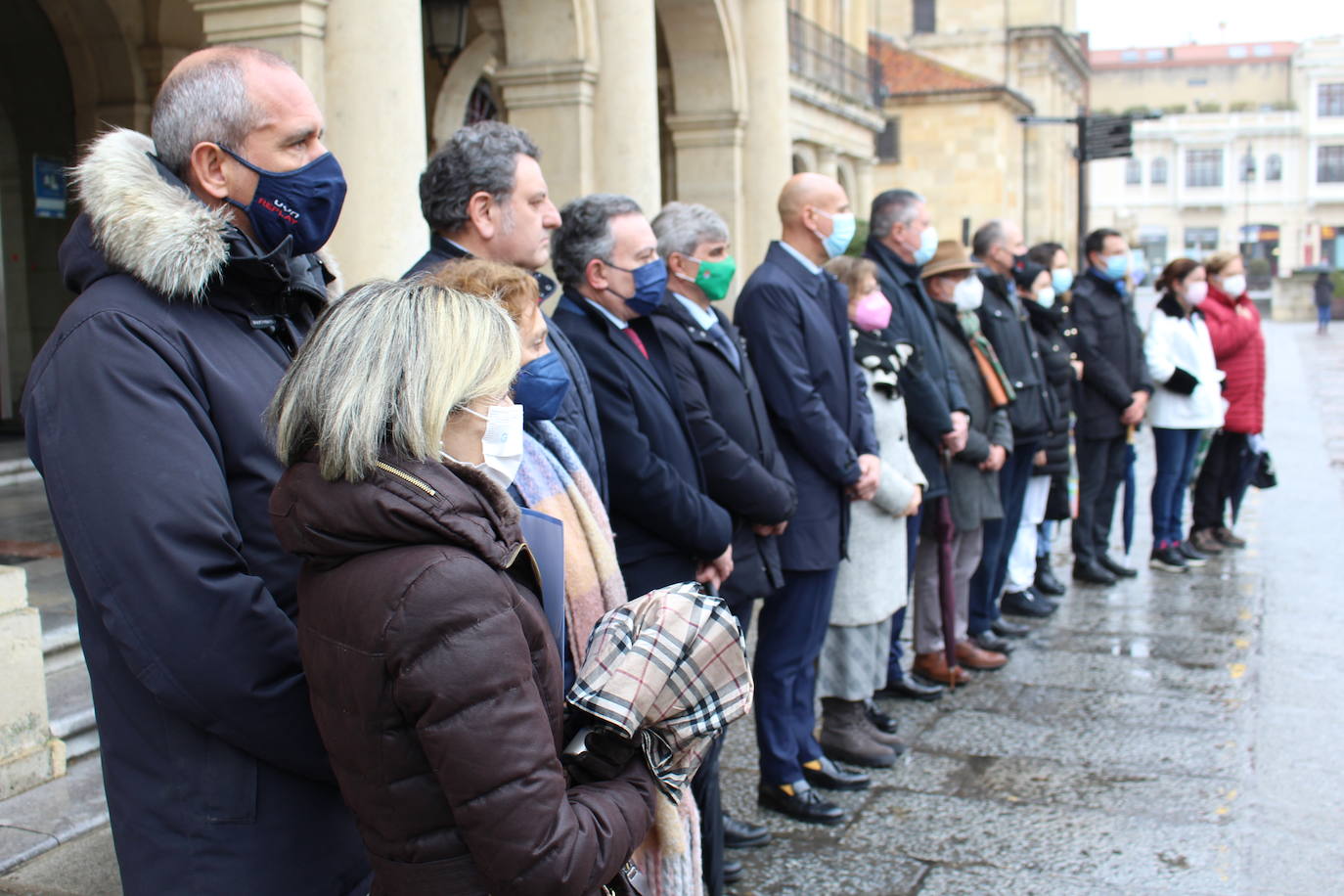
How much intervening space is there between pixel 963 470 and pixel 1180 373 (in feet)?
10.7

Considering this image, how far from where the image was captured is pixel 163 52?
35.9 feet

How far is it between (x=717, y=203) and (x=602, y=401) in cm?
999

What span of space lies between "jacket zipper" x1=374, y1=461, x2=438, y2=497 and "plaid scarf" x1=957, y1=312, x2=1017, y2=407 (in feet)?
16.7

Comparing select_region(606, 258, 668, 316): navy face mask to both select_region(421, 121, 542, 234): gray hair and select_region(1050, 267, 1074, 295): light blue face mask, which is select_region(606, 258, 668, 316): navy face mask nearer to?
select_region(421, 121, 542, 234): gray hair

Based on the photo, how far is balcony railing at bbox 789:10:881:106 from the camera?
1966 cm

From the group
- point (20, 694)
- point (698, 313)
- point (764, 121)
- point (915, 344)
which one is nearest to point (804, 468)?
point (698, 313)

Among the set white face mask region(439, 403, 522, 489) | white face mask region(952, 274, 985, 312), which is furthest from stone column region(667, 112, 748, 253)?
white face mask region(439, 403, 522, 489)

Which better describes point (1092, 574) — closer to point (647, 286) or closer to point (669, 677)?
point (647, 286)

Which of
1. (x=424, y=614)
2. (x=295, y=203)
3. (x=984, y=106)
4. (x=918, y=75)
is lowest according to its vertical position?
(x=424, y=614)

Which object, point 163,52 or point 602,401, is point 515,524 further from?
point 163,52

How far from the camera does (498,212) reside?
3549 millimetres

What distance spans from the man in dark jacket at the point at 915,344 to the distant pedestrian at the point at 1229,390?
4.34 metres

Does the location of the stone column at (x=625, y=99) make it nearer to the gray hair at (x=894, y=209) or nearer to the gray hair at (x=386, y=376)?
the gray hair at (x=894, y=209)

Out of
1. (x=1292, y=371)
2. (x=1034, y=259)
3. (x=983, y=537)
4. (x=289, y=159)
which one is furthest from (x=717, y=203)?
(x=1292, y=371)
